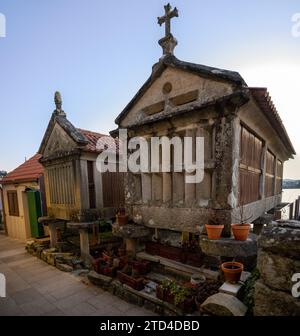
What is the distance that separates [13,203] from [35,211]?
10.0ft

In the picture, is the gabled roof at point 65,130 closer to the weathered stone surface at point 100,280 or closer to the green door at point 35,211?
the green door at point 35,211

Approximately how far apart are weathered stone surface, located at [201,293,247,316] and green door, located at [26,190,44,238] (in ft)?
35.1

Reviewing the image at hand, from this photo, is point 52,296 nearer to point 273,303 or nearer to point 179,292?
point 179,292

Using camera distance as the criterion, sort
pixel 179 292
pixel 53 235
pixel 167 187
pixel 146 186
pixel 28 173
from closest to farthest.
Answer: pixel 179 292 < pixel 167 187 < pixel 146 186 < pixel 53 235 < pixel 28 173

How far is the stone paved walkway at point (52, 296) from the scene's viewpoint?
469cm

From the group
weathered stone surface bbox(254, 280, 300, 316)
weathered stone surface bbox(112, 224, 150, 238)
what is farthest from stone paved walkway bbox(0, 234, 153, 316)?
weathered stone surface bbox(254, 280, 300, 316)

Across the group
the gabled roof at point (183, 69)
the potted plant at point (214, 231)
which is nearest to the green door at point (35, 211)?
the gabled roof at point (183, 69)

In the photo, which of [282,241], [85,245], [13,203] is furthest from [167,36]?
[13,203]

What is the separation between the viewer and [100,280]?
5.66m

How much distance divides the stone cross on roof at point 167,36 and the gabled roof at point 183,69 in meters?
0.36
